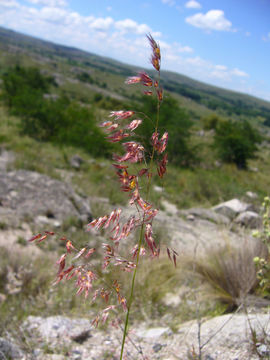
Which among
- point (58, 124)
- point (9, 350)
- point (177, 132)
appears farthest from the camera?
point (177, 132)

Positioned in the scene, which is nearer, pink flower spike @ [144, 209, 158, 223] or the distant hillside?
pink flower spike @ [144, 209, 158, 223]

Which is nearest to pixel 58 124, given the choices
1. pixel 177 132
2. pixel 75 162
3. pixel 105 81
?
pixel 75 162

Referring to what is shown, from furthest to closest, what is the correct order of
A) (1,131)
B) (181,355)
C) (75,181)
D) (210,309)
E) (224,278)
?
(1,131)
(75,181)
(224,278)
(210,309)
(181,355)

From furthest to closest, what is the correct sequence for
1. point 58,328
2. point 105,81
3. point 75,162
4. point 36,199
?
point 105,81
point 75,162
point 36,199
point 58,328

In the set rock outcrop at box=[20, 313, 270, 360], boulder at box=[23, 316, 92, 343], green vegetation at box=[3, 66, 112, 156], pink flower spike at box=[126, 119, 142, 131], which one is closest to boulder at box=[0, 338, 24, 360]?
rock outcrop at box=[20, 313, 270, 360]

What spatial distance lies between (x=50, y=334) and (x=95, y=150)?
11778 mm

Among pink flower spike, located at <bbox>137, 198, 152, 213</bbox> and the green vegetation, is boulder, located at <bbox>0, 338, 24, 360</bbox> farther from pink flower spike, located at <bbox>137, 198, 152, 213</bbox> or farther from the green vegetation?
the green vegetation

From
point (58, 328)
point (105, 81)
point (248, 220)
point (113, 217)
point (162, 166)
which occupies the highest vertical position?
point (105, 81)

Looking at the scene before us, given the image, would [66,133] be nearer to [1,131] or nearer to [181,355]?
[1,131]

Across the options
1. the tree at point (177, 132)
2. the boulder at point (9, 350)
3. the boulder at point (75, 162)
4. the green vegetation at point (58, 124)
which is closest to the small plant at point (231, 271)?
the boulder at point (9, 350)

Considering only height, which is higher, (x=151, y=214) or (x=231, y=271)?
(x=151, y=214)

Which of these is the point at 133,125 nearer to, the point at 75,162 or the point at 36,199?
the point at 36,199

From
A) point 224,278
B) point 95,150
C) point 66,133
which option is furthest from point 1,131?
point 224,278

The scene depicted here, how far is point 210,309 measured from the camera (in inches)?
126
